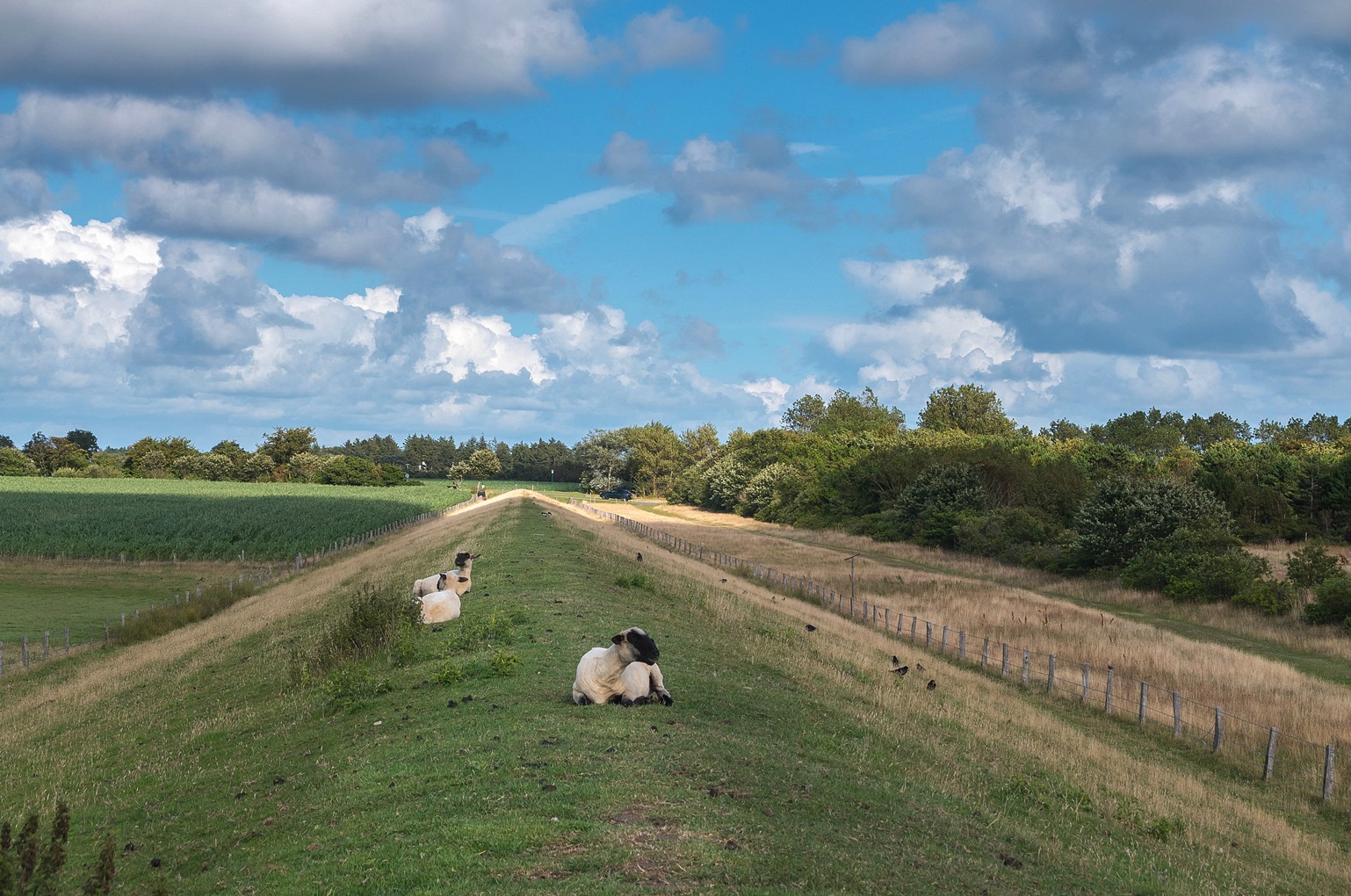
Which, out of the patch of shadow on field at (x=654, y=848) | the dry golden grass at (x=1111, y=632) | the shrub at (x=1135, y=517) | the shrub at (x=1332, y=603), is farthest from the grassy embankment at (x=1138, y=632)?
the patch of shadow on field at (x=654, y=848)

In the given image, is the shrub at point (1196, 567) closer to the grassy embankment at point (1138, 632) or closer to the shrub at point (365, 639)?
the grassy embankment at point (1138, 632)

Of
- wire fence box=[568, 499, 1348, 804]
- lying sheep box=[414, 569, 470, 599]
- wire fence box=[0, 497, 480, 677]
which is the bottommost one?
wire fence box=[0, 497, 480, 677]

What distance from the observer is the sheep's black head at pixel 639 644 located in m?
15.0

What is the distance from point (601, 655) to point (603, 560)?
82.2 feet

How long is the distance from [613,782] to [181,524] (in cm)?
6922

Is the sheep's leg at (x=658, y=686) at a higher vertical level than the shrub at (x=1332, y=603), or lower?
lower

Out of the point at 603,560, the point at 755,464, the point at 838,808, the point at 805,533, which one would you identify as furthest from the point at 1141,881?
the point at 755,464

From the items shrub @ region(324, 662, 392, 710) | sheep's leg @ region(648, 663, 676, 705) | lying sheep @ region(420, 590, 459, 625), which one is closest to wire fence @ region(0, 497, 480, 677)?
lying sheep @ region(420, 590, 459, 625)

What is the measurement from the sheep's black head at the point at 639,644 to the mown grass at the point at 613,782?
86 cm

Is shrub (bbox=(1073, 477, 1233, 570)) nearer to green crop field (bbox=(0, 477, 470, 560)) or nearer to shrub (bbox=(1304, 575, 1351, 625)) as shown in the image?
shrub (bbox=(1304, 575, 1351, 625))

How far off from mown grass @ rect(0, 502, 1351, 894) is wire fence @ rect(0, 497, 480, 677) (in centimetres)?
453

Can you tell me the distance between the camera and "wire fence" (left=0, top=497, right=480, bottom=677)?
32197 millimetres

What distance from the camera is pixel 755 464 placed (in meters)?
145

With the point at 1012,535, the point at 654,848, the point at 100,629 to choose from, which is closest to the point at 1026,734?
the point at 654,848
